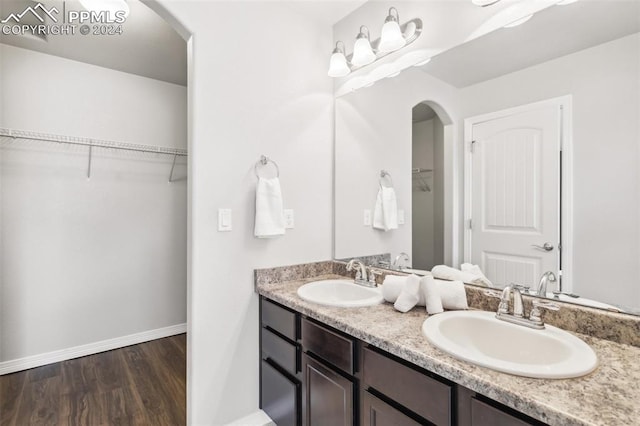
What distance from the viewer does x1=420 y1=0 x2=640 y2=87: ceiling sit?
1.08 meters

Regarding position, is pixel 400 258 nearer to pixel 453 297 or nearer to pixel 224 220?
pixel 453 297

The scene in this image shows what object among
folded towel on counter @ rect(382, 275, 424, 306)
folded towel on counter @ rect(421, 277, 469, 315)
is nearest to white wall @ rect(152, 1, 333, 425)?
folded towel on counter @ rect(382, 275, 424, 306)

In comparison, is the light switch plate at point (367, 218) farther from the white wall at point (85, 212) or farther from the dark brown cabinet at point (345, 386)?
the white wall at point (85, 212)

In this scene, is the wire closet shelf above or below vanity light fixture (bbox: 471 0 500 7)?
below

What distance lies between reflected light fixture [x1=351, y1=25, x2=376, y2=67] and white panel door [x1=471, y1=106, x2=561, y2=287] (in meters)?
0.76

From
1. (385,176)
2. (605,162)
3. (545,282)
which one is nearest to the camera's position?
(605,162)

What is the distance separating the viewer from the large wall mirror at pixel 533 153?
108cm

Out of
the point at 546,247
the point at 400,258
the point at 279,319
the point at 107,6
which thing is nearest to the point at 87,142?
the point at 107,6

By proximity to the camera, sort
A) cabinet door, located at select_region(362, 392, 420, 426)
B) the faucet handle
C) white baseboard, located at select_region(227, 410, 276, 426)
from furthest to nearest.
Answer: white baseboard, located at select_region(227, 410, 276, 426) → the faucet handle → cabinet door, located at select_region(362, 392, 420, 426)

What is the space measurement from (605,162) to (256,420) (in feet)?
6.58

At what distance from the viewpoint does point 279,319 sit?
5.36 feet

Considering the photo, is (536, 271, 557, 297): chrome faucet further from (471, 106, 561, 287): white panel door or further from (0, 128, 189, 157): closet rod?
(0, 128, 189, 157): closet rod

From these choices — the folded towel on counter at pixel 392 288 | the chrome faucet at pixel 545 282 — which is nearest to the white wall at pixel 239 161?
the folded towel on counter at pixel 392 288

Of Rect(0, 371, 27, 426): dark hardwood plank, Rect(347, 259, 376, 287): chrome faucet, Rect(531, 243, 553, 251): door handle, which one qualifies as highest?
Rect(531, 243, 553, 251): door handle
